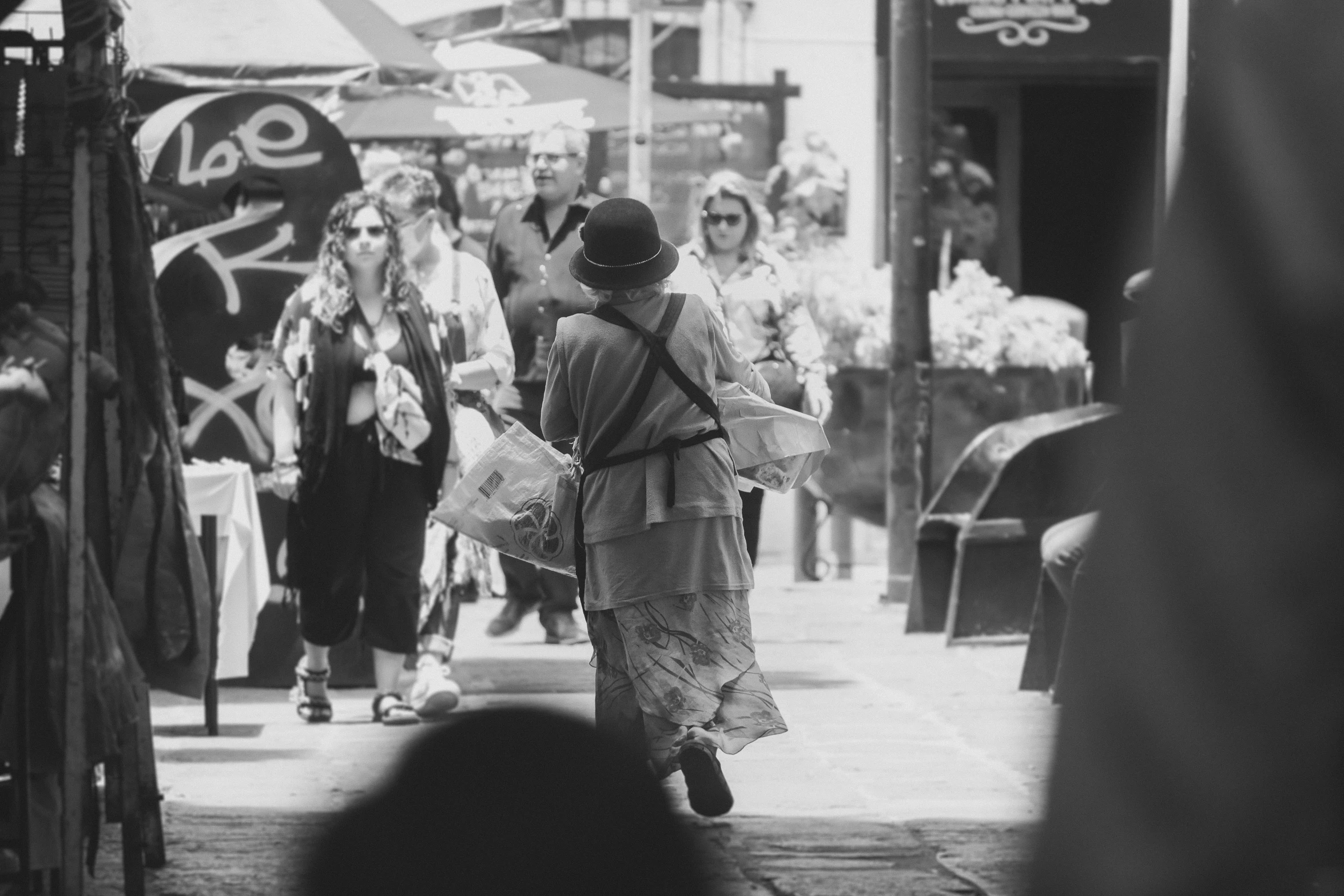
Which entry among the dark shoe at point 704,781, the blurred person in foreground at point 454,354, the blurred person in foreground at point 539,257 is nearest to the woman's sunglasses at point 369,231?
the blurred person in foreground at point 454,354

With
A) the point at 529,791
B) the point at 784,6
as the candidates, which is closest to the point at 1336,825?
the point at 529,791

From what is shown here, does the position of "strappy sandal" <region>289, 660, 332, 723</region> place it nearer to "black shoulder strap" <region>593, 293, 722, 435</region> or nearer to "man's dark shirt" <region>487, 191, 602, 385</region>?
"man's dark shirt" <region>487, 191, 602, 385</region>

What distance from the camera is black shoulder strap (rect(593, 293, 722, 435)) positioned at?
5980 mm

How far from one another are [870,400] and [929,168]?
1432 millimetres

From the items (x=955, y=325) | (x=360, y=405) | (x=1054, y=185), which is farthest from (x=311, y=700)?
(x=1054, y=185)

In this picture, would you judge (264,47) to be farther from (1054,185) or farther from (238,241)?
(1054,185)

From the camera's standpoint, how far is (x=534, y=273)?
9445 millimetres

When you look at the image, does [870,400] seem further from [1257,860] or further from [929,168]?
[1257,860]

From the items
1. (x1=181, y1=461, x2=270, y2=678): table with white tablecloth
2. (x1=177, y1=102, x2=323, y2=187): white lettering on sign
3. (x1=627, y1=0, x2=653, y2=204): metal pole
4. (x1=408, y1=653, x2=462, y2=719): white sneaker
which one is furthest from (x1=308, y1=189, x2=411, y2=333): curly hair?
(x1=627, y1=0, x2=653, y2=204): metal pole

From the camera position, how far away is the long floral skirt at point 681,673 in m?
5.95

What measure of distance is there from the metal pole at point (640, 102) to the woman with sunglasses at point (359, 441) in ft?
13.6

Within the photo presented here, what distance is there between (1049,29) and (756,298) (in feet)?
24.5

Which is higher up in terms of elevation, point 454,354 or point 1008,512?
point 454,354

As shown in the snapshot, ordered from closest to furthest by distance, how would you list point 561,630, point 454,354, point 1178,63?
point 1178,63
point 454,354
point 561,630
